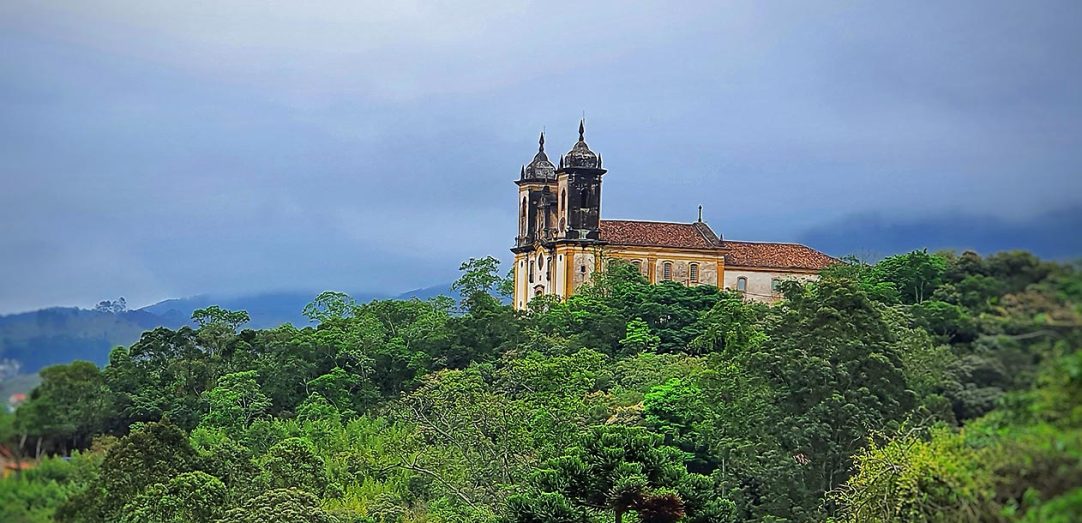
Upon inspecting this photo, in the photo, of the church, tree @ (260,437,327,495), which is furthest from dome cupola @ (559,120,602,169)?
tree @ (260,437,327,495)

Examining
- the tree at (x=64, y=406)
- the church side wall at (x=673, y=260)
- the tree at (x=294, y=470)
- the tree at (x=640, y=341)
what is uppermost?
the church side wall at (x=673, y=260)

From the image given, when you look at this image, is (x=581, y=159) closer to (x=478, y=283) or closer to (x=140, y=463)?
(x=478, y=283)

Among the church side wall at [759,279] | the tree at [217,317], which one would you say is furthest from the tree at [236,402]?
the church side wall at [759,279]

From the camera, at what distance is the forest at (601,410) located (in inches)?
510

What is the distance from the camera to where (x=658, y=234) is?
55719 mm

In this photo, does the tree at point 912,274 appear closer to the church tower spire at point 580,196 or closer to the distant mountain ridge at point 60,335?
the church tower spire at point 580,196

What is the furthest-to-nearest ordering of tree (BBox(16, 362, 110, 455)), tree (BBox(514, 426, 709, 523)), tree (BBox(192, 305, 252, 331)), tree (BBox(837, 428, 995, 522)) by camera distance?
tree (BBox(192, 305, 252, 331)), tree (BBox(514, 426, 709, 523)), tree (BBox(16, 362, 110, 455)), tree (BBox(837, 428, 995, 522))

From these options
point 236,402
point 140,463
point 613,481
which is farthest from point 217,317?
point 613,481

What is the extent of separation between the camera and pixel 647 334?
1822 inches

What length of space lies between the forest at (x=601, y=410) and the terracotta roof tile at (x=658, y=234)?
122 inches

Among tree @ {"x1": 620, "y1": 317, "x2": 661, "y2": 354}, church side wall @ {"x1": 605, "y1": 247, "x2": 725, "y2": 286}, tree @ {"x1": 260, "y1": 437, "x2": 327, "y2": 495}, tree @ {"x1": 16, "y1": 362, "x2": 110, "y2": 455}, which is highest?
church side wall @ {"x1": 605, "y1": 247, "x2": 725, "y2": 286}

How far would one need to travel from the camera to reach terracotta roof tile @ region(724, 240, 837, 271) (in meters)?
55.6

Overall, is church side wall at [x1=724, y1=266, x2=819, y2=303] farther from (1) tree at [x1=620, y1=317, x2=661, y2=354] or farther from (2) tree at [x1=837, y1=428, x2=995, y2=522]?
(2) tree at [x1=837, y1=428, x2=995, y2=522]

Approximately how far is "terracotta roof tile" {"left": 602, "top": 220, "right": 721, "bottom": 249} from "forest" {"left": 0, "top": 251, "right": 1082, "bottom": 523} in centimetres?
311
